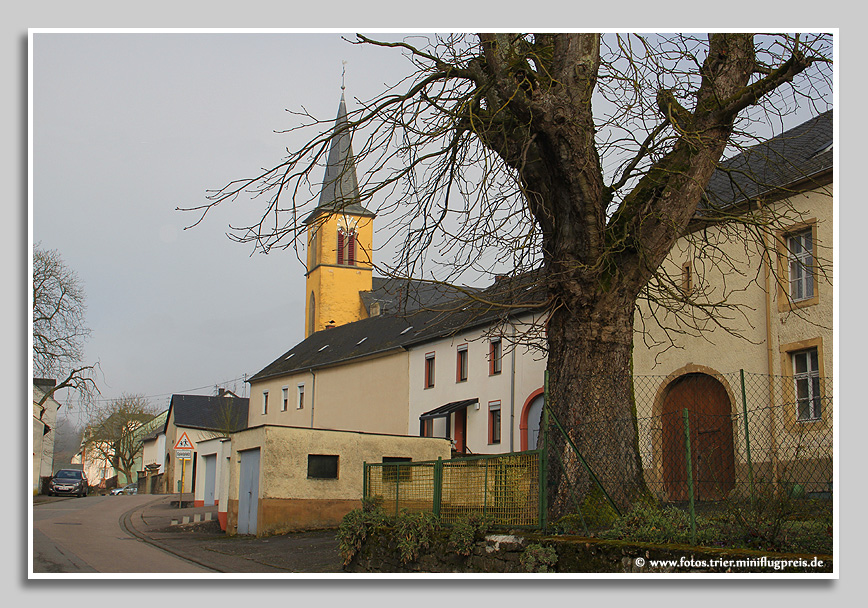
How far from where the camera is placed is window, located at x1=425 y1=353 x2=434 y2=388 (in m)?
31.7

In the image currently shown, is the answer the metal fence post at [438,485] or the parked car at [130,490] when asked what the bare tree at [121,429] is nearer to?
the parked car at [130,490]

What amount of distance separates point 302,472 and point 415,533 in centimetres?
1031

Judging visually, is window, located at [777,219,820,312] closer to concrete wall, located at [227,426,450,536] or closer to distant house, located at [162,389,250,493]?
concrete wall, located at [227,426,450,536]

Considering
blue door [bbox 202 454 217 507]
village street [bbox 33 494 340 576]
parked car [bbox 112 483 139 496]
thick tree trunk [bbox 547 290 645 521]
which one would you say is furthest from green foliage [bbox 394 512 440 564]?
parked car [bbox 112 483 139 496]

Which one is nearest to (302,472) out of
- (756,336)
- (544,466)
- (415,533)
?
(415,533)

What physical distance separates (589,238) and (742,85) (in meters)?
2.58

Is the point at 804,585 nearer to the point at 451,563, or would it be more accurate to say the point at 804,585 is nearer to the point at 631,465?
the point at 631,465

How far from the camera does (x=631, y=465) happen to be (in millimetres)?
8789

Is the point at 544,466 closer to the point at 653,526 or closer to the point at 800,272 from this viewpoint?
the point at 653,526

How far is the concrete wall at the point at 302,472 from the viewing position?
62.2 ft

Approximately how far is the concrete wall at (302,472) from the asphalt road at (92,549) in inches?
112

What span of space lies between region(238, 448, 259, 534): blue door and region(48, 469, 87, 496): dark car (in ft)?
75.4

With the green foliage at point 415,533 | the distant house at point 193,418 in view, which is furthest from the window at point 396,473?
the distant house at point 193,418

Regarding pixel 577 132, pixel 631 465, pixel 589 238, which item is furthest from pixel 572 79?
pixel 631 465
